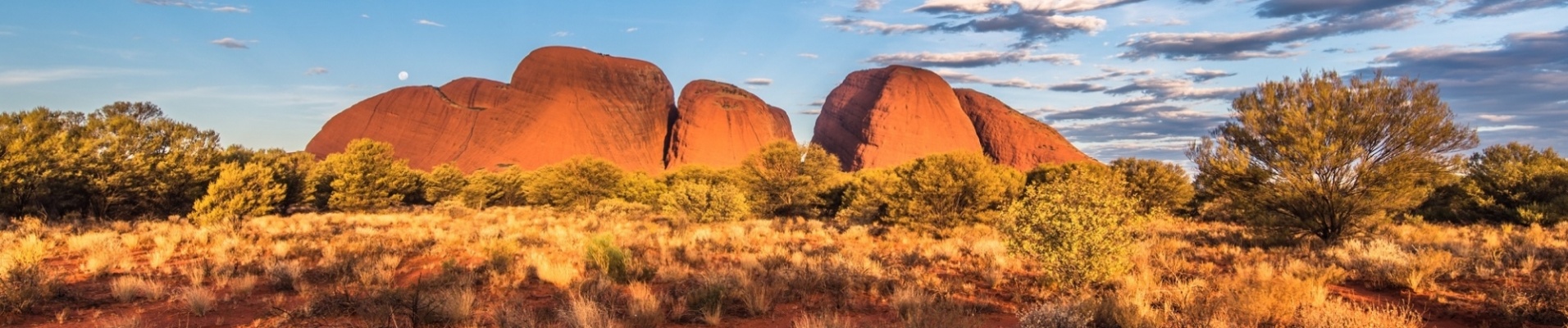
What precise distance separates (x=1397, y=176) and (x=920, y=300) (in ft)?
41.7

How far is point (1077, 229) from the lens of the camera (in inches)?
352

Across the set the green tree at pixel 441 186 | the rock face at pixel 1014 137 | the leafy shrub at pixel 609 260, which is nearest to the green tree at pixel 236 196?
the green tree at pixel 441 186

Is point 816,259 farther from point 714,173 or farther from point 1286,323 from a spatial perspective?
point 714,173

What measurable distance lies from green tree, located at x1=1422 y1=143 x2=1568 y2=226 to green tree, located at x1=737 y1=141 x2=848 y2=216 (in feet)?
78.4

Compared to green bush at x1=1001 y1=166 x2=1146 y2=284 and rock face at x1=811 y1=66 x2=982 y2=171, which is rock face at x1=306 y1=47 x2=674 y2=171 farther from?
green bush at x1=1001 y1=166 x2=1146 y2=284

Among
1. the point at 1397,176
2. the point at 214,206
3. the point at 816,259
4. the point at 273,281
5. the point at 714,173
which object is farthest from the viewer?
the point at 714,173

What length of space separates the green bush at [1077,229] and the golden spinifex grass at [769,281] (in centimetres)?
28

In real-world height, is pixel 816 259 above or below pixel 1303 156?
below

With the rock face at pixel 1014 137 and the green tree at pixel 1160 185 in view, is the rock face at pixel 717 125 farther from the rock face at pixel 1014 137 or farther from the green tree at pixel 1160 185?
the green tree at pixel 1160 185

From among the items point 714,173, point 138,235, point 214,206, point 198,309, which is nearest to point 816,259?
point 198,309

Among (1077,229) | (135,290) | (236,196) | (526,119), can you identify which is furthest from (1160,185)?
(526,119)

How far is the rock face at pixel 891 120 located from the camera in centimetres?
9262

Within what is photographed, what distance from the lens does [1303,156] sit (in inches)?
567

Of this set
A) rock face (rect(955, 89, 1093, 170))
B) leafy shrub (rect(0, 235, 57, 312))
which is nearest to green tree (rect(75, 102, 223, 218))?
leafy shrub (rect(0, 235, 57, 312))
